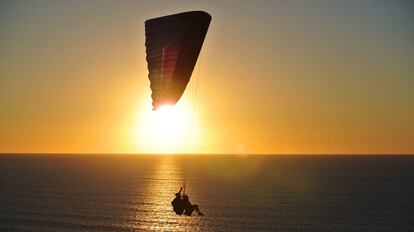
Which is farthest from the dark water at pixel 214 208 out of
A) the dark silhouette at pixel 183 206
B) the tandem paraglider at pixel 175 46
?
the tandem paraglider at pixel 175 46

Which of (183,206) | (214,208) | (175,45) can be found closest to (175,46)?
(175,45)

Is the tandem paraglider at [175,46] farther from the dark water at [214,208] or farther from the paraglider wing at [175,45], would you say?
the dark water at [214,208]

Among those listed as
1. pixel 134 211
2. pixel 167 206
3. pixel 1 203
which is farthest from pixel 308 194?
pixel 1 203

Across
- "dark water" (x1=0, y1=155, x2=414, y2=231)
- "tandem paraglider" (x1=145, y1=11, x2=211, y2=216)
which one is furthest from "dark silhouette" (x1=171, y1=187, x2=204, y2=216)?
"dark water" (x1=0, y1=155, x2=414, y2=231)

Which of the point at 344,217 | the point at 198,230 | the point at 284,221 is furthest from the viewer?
the point at 344,217

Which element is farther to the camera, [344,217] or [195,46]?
[344,217]

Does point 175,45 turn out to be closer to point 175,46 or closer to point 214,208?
point 175,46

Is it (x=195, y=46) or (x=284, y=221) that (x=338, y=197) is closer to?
(x=284, y=221)

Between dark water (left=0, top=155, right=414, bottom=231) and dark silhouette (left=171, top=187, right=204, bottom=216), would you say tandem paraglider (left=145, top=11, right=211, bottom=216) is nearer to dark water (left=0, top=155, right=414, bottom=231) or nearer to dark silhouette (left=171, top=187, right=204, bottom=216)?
dark silhouette (left=171, top=187, right=204, bottom=216)

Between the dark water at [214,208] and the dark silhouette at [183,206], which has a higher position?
the dark water at [214,208]
